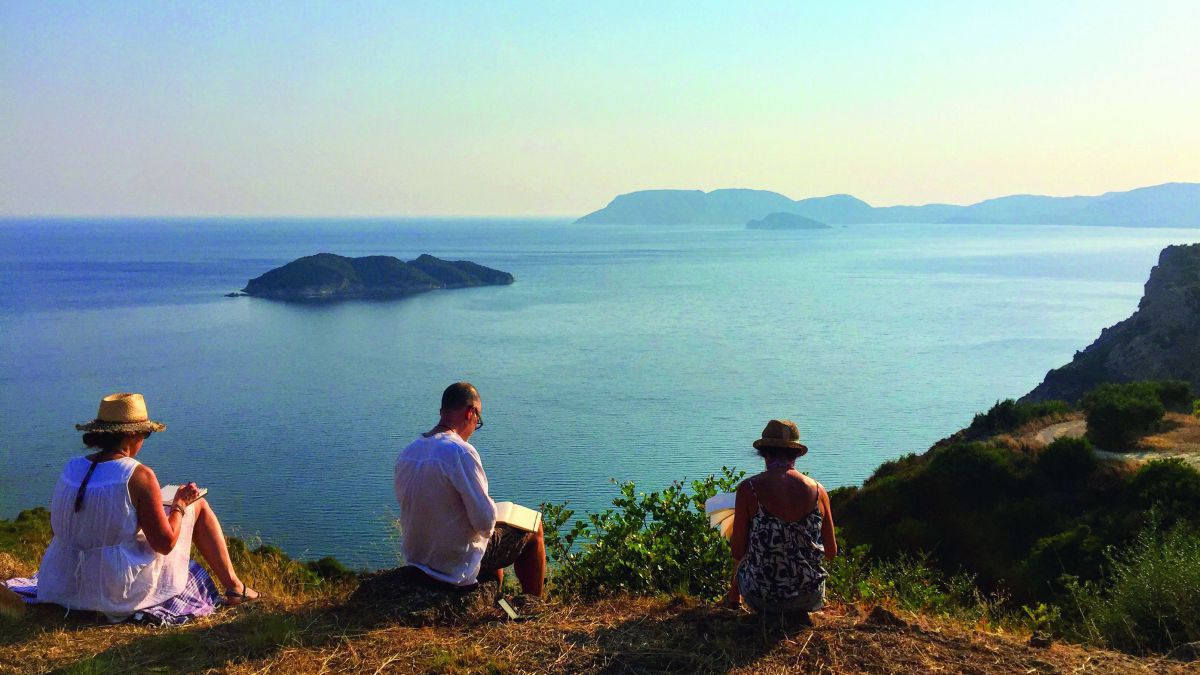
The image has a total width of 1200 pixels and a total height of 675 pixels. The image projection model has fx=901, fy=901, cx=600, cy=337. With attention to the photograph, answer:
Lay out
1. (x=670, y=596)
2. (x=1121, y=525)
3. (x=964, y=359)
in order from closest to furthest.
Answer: (x=670, y=596) < (x=1121, y=525) < (x=964, y=359)

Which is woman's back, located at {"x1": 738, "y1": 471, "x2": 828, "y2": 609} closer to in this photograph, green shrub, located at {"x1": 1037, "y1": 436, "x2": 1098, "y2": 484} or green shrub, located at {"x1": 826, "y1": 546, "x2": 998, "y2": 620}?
green shrub, located at {"x1": 826, "y1": 546, "x2": 998, "y2": 620}

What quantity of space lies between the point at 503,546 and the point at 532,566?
30cm

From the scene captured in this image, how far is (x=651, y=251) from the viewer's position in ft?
546

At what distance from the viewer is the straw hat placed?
160 inches

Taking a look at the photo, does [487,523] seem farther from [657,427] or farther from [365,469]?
[657,427]

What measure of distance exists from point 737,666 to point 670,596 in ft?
3.66

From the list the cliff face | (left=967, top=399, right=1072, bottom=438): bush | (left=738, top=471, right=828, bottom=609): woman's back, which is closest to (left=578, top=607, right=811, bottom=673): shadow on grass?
(left=738, top=471, right=828, bottom=609): woman's back

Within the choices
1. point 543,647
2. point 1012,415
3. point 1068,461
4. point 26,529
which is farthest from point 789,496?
point 1012,415

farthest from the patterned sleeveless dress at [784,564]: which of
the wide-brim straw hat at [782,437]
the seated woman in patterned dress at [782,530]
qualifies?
the wide-brim straw hat at [782,437]

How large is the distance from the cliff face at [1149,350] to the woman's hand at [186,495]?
41.7m

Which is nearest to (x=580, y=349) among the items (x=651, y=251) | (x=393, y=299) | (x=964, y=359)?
(x=964, y=359)

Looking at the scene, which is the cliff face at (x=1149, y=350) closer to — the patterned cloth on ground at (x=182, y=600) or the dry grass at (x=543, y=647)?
the dry grass at (x=543, y=647)

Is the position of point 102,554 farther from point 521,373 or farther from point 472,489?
point 521,373

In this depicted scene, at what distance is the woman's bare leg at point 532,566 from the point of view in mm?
4613
